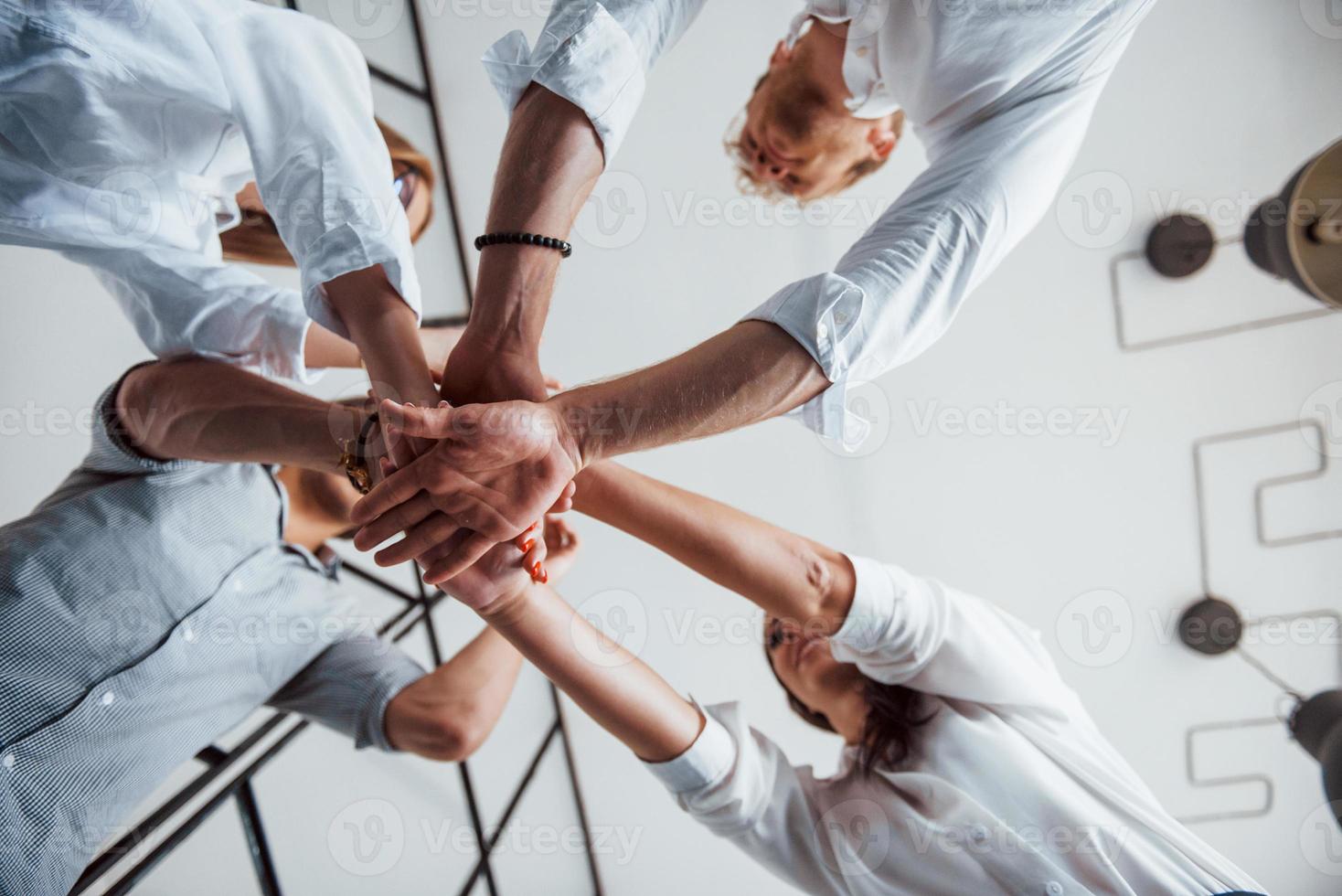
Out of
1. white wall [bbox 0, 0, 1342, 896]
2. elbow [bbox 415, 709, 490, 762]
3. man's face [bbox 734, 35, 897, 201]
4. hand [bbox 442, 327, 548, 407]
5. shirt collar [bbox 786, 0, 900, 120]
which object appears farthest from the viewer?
white wall [bbox 0, 0, 1342, 896]

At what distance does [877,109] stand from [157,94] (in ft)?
2.75

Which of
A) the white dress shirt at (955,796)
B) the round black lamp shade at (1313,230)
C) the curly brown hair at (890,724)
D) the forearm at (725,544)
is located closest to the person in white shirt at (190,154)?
the forearm at (725,544)

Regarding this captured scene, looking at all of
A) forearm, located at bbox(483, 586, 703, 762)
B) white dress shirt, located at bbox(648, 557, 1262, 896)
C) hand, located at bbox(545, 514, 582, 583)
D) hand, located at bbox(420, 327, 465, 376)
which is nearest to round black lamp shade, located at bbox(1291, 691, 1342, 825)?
white dress shirt, located at bbox(648, 557, 1262, 896)

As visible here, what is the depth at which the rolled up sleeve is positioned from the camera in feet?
2.04

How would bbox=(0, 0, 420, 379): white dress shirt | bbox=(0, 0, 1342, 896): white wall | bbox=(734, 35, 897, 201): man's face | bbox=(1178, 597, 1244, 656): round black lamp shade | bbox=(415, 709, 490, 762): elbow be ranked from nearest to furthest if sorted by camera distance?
bbox=(0, 0, 420, 379): white dress shirt → bbox=(415, 709, 490, 762): elbow → bbox=(734, 35, 897, 201): man's face → bbox=(0, 0, 1342, 896): white wall → bbox=(1178, 597, 1244, 656): round black lamp shade

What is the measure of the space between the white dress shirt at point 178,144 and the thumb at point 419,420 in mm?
145

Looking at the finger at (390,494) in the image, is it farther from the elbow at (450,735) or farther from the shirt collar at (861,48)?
the shirt collar at (861,48)

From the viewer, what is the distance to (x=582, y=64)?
621 mm

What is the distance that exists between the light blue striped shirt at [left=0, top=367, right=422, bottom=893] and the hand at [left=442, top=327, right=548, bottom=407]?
398 millimetres

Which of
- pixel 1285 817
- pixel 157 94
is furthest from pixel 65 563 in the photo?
pixel 1285 817

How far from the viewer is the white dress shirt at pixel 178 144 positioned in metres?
0.56

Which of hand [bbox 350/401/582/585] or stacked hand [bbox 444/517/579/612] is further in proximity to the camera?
stacked hand [bbox 444/517/579/612]

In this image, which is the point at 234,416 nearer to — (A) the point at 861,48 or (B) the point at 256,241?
(B) the point at 256,241

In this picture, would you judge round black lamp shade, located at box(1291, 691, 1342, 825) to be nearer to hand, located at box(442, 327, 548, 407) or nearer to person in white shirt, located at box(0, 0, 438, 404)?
hand, located at box(442, 327, 548, 407)
